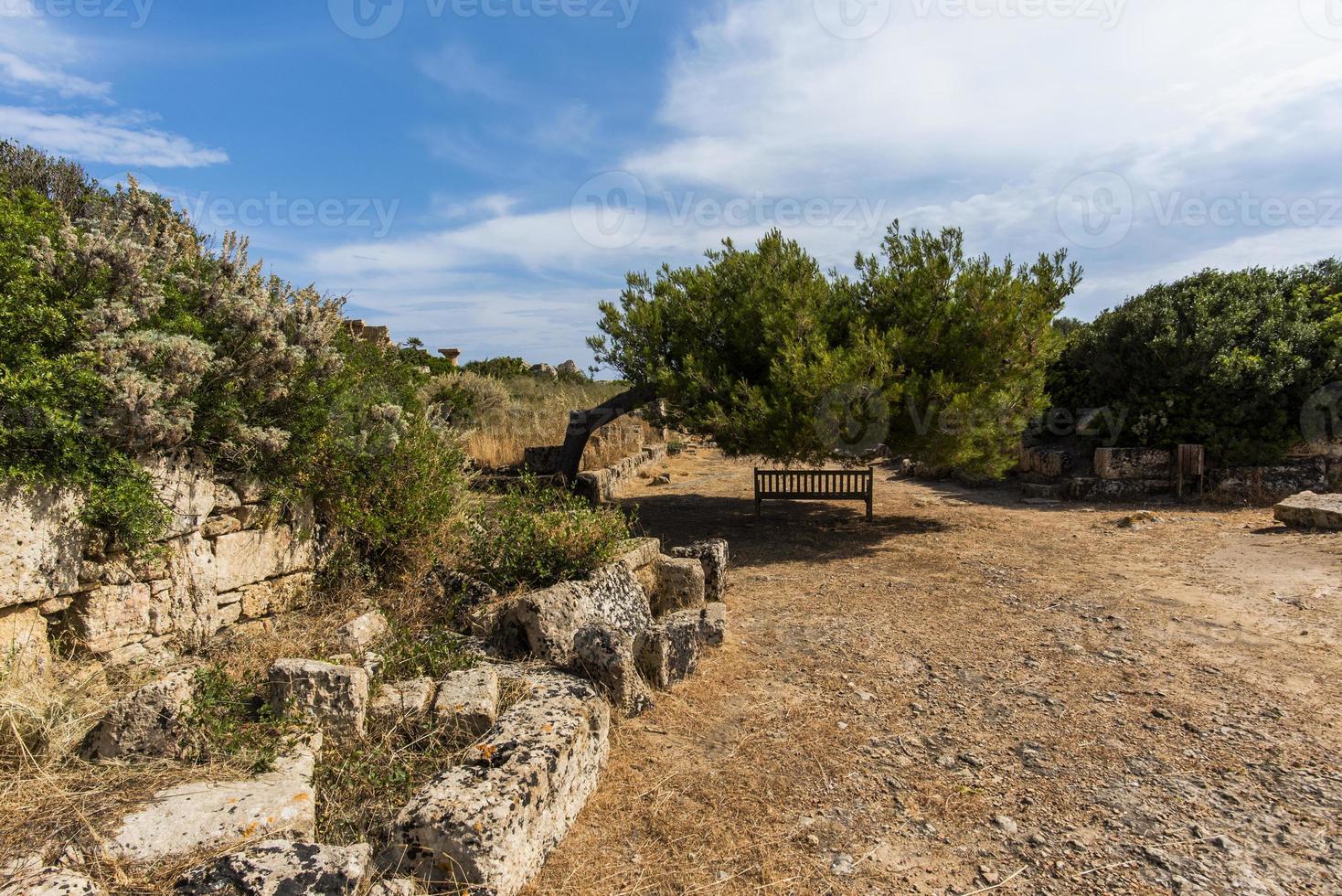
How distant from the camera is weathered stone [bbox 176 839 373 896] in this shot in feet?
7.00

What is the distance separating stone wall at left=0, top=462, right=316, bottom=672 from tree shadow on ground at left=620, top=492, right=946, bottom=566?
13.6 ft

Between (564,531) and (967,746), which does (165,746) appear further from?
(967,746)

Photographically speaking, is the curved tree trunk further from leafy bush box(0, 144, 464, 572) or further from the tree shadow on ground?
leafy bush box(0, 144, 464, 572)

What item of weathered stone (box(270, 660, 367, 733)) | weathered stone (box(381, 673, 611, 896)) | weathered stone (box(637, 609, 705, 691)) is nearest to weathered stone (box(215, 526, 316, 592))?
weathered stone (box(270, 660, 367, 733))

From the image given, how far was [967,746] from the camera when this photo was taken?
3.57m

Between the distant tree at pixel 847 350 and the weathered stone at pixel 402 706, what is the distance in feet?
15.9

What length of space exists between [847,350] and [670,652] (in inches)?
187

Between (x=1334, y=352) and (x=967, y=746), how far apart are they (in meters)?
10.6

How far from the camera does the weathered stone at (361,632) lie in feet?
12.7

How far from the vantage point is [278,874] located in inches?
85.3

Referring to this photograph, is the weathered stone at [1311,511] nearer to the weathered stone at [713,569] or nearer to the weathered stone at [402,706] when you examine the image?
the weathered stone at [713,569]

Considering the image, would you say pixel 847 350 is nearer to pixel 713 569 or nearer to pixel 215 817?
pixel 713 569

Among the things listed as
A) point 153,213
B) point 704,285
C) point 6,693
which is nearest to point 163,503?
point 6,693
